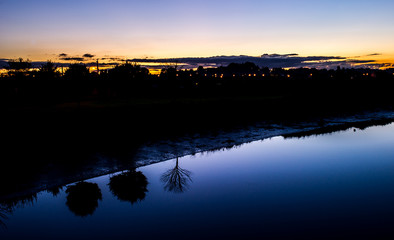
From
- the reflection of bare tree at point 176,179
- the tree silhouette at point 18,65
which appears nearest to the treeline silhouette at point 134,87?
the tree silhouette at point 18,65

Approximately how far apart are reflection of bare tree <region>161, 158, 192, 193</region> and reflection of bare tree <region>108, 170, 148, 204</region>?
0.81m

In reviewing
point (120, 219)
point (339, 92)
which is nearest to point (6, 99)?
point (120, 219)

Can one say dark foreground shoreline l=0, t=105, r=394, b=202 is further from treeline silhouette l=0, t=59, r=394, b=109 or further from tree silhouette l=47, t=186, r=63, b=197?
treeline silhouette l=0, t=59, r=394, b=109

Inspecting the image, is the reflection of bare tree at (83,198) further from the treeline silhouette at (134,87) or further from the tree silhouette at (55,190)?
the treeline silhouette at (134,87)

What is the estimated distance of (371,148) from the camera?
16.9m

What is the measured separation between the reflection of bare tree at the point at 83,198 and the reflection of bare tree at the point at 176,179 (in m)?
2.45

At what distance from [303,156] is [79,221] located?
11547 millimetres

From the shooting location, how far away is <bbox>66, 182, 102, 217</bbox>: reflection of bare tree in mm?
8273

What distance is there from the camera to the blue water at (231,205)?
279 inches

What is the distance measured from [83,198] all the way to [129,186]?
164cm

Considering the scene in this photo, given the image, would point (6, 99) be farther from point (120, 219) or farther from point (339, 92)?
point (339, 92)

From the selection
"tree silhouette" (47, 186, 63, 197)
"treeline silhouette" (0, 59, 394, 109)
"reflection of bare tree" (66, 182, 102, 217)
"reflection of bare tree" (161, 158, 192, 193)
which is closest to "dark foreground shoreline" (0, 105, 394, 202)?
"tree silhouette" (47, 186, 63, 197)

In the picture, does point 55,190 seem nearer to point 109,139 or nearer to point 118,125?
point 109,139

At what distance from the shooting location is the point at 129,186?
10.1 meters
